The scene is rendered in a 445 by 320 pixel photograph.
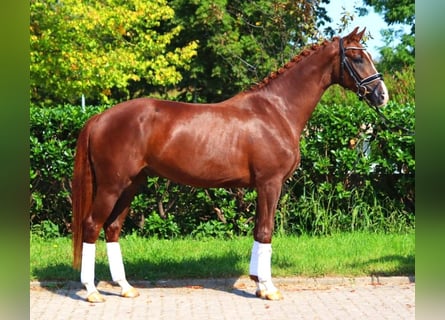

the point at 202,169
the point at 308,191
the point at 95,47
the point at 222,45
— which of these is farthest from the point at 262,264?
the point at 222,45

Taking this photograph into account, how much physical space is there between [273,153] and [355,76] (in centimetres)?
114

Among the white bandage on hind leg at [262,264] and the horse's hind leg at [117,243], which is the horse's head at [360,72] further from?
the horse's hind leg at [117,243]

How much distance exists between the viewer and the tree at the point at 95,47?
12930 millimetres

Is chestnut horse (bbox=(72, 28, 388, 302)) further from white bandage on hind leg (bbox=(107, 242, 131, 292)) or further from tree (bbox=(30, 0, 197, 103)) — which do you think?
tree (bbox=(30, 0, 197, 103))

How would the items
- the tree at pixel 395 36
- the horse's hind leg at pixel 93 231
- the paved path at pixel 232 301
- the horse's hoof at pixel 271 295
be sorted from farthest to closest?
1. the tree at pixel 395 36
2. the horse's hoof at pixel 271 295
3. the horse's hind leg at pixel 93 231
4. the paved path at pixel 232 301

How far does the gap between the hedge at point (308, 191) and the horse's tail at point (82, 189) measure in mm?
2913

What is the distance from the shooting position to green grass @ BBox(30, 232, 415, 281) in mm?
6941

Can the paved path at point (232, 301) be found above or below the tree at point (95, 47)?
below

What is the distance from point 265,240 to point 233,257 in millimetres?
1618

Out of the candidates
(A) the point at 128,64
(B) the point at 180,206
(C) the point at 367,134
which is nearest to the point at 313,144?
(C) the point at 367,134

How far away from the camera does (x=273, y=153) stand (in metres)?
6.02

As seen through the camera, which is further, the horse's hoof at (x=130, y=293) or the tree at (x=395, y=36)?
the tree at (x=395, y=36)

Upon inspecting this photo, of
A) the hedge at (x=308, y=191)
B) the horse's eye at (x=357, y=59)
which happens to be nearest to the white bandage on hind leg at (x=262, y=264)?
the horse's eye at (x=357, y=59)

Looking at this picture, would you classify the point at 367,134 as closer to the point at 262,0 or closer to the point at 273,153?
the point at 273,153
